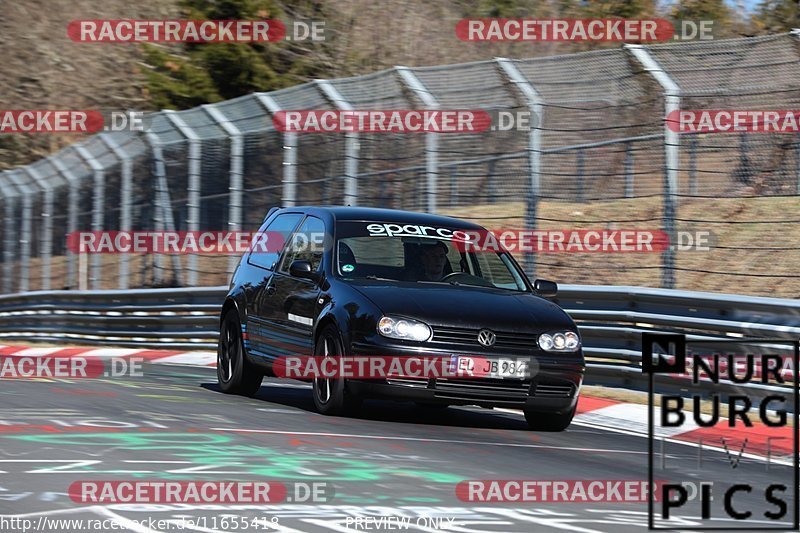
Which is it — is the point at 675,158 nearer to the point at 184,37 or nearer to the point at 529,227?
the point at 529,227

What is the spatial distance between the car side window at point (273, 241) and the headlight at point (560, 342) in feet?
8.87

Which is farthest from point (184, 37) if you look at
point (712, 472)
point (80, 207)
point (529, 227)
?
point (712, 472)

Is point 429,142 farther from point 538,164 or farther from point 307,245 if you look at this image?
point 307,245

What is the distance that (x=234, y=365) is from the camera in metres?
12.5

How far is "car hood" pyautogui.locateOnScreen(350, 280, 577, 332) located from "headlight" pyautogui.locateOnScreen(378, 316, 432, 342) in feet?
0.18

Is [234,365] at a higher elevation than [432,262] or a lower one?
lower

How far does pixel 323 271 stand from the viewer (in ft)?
36.6

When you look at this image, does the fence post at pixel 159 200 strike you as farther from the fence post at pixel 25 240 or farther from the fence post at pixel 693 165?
the fence post at pixel 693 165

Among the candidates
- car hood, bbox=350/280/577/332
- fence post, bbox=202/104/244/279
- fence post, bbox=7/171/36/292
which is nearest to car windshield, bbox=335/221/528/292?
car hood, bbox=350/280/577/332

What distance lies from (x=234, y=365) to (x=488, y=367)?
311 cm

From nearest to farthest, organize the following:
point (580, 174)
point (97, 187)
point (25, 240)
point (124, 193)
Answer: point (580, 174)
point (124, 193)
point (97, 187)
point (25, 240)

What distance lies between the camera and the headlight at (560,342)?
10422 mm

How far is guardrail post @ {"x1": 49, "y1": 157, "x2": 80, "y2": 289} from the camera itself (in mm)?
25119

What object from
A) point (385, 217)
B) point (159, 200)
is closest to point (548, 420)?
point (385, 217)
